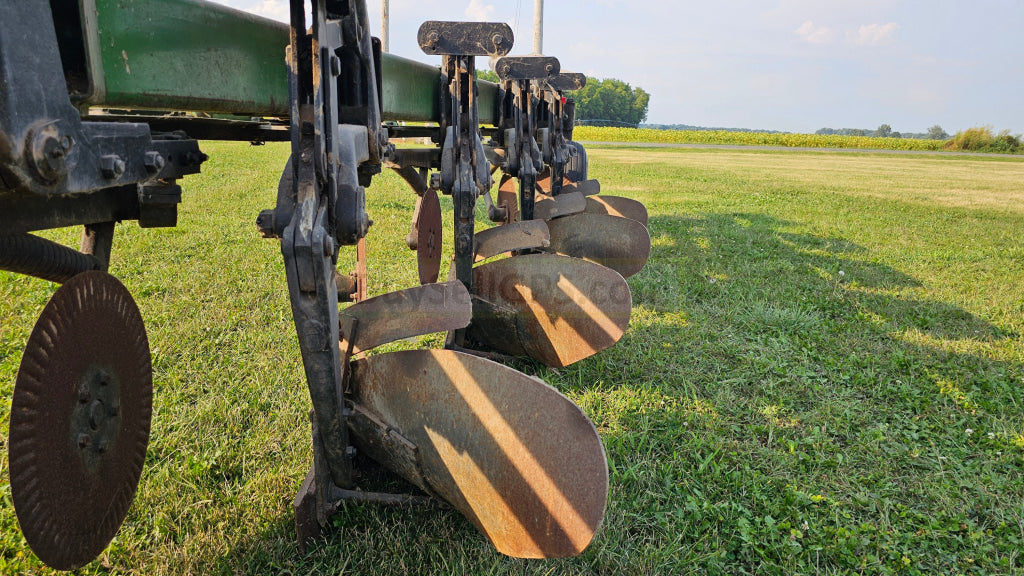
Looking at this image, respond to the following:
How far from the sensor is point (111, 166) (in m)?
0.91

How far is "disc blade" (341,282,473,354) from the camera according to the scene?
187cm

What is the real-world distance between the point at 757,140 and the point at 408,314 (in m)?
50.6

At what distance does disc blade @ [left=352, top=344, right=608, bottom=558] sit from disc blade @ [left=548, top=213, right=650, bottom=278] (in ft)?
9.13

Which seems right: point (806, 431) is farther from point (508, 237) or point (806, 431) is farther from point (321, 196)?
point (321, 196)

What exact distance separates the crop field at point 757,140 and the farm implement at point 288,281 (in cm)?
4366

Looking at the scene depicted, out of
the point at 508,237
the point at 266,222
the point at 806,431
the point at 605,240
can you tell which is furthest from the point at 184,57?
the point at 605,240

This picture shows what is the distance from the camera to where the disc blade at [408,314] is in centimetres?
187

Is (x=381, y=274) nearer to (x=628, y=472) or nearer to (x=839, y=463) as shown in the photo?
(x=628, y=472)

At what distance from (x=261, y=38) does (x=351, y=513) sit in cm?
144

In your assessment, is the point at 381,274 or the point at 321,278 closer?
the point at 321,278

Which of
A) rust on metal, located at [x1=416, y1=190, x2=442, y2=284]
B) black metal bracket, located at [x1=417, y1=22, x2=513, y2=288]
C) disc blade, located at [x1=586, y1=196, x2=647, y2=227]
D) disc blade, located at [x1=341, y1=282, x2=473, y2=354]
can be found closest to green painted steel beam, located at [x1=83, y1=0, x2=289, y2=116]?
disc blade, located at [x1=341, y1=282, x2=473, y2=354]

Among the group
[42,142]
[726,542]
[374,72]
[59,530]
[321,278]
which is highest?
[374,72]

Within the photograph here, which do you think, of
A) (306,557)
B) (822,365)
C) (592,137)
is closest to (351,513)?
(306,557)

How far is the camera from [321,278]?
1391mm
